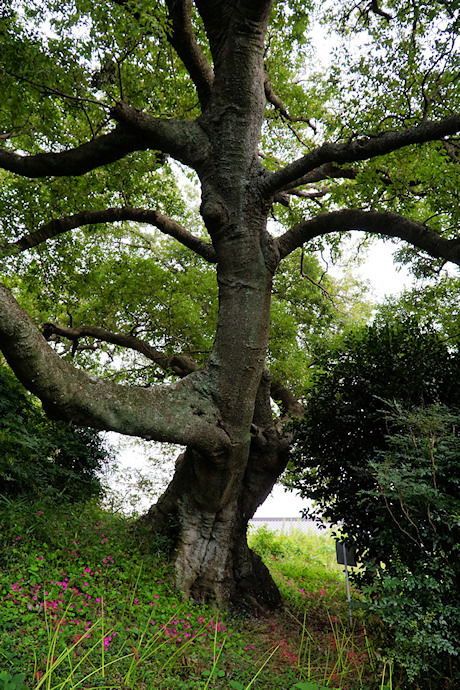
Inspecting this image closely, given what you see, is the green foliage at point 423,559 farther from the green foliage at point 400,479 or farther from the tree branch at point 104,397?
the tree branch at point 104,397

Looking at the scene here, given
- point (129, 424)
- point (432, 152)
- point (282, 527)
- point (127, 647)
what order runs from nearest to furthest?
point (127, 647) → point (129, 424) → point (432, 152) → point (282, 527)

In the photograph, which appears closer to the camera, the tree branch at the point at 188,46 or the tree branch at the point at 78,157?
the tree branch at the point at 188,46

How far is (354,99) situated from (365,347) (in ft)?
9.41

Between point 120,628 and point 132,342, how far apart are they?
4569 mm

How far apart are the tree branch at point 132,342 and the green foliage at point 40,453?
0.92 metres

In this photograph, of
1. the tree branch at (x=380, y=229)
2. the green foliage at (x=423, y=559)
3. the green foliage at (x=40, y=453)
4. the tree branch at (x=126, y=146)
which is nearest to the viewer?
the green foliage at (x=423, y=559)

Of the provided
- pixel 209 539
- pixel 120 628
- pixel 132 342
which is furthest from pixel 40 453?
pixel 120 628

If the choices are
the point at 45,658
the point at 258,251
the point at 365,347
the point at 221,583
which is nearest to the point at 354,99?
the point at 258,251

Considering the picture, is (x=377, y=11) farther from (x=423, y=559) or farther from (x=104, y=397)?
(x=423, y=559)

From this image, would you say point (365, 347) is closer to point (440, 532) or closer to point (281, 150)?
point (440, 532)

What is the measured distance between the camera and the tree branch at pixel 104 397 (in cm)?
320

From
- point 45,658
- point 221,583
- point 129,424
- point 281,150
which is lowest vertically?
point 45,658

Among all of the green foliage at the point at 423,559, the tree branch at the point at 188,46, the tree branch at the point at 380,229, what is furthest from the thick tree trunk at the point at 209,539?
the tree branch at the point at 188,46

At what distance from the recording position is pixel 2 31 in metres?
4.46
